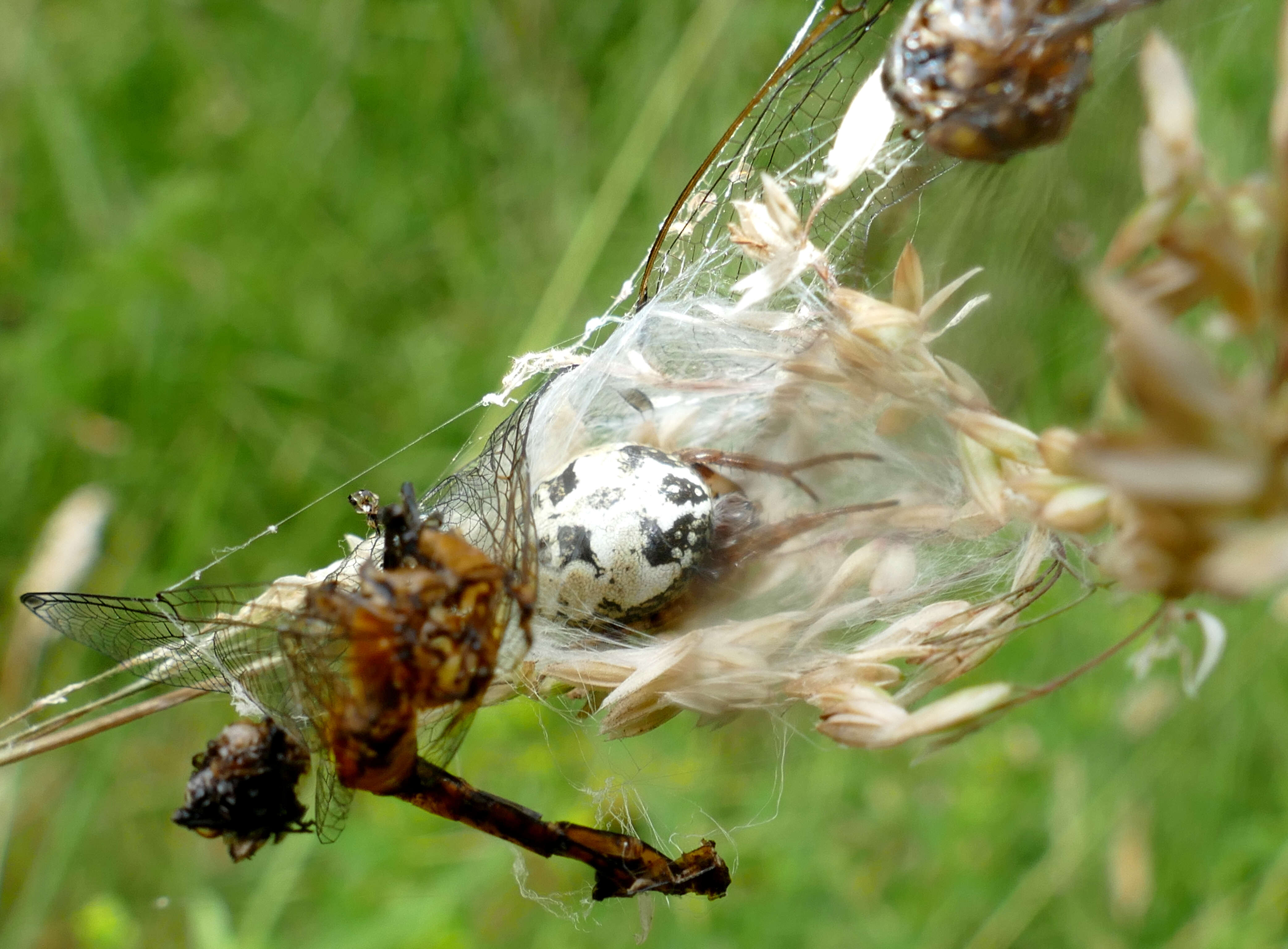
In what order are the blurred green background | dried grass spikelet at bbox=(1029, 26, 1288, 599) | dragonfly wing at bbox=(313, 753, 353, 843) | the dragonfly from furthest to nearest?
the blurred green background → dragonfly wing at bbox=(313, 753, 353, 843) → the dragonfly → dried grass spikelet at bbox=(1029, 26, 1288, 599)

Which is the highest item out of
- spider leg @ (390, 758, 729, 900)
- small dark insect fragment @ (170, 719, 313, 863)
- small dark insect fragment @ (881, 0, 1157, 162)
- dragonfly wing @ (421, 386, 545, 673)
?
small dark insect fragment @ (881, 0, 1157, 162)

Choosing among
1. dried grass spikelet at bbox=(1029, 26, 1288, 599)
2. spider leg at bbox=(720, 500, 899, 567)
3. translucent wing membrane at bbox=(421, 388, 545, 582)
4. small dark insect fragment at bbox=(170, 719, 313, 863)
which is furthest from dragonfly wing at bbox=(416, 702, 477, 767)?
dried grass spikelet at bbox=(1029, 26, 1288, 599)

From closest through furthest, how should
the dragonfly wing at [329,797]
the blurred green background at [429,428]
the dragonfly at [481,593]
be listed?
the dragonfly at [481,593]
the dragonfly wing at [329,797]
the blurred green background at [429,428]

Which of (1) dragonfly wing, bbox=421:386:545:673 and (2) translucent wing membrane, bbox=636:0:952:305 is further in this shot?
(2) translucent wing membrane, bbox=636:0:952:305

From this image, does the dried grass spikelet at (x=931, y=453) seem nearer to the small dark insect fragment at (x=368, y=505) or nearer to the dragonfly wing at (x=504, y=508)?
the dragonfly wing at (x=504, y=508)

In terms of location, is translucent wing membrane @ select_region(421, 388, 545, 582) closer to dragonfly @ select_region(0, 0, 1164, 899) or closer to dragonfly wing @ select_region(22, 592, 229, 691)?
dragonfly @ select_region(0, 0, 1164, 899)

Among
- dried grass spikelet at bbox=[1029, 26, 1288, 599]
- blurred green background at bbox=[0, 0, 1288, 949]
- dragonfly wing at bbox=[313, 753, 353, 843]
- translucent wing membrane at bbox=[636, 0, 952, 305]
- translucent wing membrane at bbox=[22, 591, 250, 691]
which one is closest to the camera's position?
dried grass spikelet at bbox=[1029, 26, 1288, 599]

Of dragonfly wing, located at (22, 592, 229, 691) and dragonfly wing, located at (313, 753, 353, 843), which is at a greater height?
dragonfly wing, located at (22, 592, 229, 691)

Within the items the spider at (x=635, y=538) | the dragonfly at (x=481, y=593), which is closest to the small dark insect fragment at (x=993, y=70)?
the dragonfly at (x=481, y=593)
